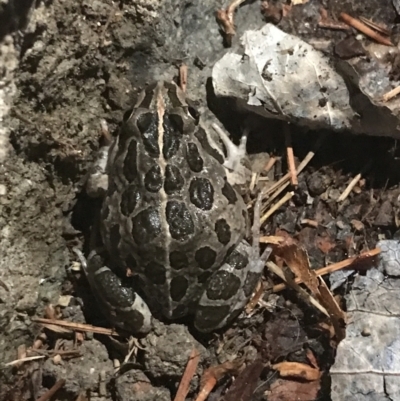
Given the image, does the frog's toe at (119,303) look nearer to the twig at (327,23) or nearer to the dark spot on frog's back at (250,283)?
the dark spot on frog's back at (250,283)

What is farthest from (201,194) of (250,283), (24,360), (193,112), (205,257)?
(24,360)

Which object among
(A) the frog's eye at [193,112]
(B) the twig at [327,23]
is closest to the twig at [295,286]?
(A) the frog's eye at [193,112]

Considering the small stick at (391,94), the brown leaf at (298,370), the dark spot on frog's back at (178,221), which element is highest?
the small stick at (391,94)

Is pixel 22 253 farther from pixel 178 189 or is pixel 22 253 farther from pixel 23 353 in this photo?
pixel 178 189

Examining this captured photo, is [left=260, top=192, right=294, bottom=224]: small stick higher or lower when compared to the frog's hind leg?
higher

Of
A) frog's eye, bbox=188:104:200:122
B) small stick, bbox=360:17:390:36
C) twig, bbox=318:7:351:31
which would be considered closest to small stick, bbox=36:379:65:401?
frog's eye, bbox=188:104:200:122

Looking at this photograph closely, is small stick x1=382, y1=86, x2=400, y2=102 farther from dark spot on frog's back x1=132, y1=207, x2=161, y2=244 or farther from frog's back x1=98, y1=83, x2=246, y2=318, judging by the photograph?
dark spot on frog's back x1=132, y1=207, x2=161, y2=244

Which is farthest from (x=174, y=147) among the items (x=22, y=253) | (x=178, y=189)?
(x=22, y=253)
